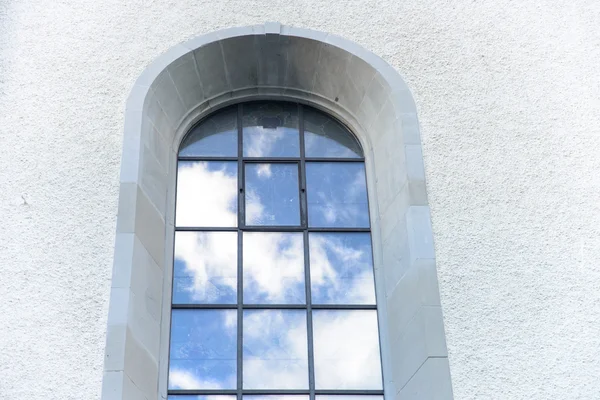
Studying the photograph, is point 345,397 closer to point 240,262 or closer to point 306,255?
point 306,255

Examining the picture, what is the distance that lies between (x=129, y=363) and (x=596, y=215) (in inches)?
143

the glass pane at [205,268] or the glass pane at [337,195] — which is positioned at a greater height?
the glass pane at [337,195]

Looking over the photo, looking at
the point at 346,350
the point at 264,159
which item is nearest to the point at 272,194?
the point at 264,159

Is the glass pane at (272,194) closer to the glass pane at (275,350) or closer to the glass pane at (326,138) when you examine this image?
the glass pane at (326,138)

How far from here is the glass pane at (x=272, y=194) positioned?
8.25 meters

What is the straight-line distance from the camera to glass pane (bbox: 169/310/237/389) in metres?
7.45

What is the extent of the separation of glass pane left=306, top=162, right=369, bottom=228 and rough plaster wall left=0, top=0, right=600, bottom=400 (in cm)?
78

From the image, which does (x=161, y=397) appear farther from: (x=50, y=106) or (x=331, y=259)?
(x=50, y=106)

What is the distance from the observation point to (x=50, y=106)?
318 inches

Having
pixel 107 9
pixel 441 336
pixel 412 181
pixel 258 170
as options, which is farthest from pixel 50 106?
pixel 441 336

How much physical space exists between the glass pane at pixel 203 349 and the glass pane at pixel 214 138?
1533 mm

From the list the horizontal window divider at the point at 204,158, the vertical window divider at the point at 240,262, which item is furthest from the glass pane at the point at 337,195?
the horizontal window divider at the point at 204,158

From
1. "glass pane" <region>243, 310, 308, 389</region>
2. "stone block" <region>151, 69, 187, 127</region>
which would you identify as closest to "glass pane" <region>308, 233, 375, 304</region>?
"glass pane" <region>243, 310, 308, 389</region>

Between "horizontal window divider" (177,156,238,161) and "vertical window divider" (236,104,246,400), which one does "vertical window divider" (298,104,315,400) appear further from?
"horizontal window divider" (177,156,238,161)
